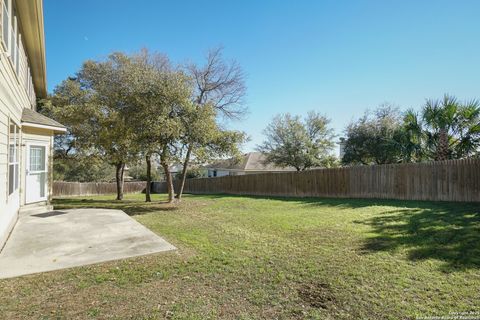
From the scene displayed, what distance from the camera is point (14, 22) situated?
6781 millimetres

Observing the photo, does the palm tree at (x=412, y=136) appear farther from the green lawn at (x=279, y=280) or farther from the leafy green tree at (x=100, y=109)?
the leafy green tree at (x=100, y=109)

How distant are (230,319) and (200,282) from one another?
0.96 meters

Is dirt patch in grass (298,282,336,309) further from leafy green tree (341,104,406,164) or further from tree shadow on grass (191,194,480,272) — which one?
leafy green tree (341,104,406,164)

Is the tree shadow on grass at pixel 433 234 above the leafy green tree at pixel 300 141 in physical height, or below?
below

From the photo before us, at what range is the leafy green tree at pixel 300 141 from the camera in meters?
21.2

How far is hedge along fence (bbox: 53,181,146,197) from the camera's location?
22.4m

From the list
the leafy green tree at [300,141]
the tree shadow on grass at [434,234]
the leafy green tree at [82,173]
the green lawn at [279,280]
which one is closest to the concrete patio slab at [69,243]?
the green lawn at [279,280]

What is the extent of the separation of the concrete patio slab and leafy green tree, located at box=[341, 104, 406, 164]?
1623 cm

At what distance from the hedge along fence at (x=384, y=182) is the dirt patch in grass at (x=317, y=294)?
859 cm

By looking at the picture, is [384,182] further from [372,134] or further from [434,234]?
[372,134]

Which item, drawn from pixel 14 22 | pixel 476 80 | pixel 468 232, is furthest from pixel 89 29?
pixel 476 80

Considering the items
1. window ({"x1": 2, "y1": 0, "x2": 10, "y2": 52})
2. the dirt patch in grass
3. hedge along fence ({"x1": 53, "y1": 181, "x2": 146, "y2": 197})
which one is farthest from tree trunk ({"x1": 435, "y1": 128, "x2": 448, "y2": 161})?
hedge along fence ({"x1": 53, "y1": 181, "x2": 146, "y2": 197})

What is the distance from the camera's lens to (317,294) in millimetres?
3131

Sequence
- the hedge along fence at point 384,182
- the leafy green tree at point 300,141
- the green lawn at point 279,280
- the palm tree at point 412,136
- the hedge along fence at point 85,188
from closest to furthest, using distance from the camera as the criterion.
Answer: the green lawn at point 279,280, the hedge along fence at point 384,182, the palm tree at point 412,136, the leafy green tree at point 300,141, the hedge along fence at point 85,188
